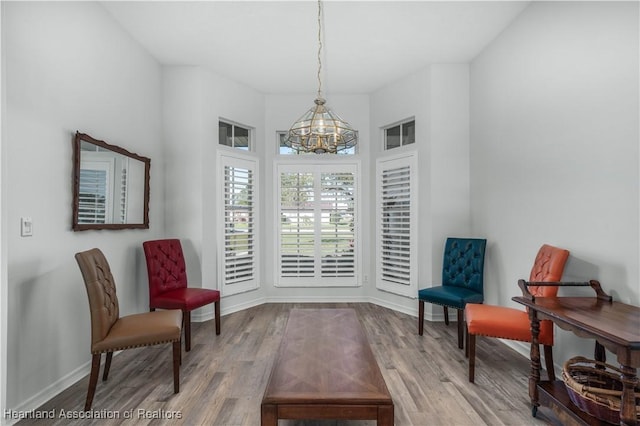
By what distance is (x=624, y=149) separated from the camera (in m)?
2.05

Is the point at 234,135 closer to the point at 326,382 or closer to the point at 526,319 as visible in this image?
the point at 326,382

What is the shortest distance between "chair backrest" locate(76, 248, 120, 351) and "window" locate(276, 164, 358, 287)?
8.54ft

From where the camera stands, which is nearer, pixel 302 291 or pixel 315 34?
pixel 315 34

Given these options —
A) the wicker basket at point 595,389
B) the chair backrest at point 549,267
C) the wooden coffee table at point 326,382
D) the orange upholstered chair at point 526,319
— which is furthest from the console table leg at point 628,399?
the wooden coffee table at point 326,382

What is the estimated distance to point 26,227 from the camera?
6.92 ft

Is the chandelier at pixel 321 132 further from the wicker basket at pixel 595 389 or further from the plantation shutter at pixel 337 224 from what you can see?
the plantation shutter at pixel 337 224

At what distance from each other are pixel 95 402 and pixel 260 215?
2832 millimetres

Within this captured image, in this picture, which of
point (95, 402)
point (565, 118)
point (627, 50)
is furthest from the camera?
point (565, 118)

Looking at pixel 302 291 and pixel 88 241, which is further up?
pixel 88 241

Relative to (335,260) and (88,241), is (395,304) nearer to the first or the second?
(335,260)

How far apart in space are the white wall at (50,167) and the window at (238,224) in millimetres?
1263

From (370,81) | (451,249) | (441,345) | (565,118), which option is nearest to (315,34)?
(370,81)

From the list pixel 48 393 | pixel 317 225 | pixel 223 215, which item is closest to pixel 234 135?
pixel 223 215

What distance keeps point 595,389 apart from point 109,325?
293cm
